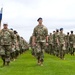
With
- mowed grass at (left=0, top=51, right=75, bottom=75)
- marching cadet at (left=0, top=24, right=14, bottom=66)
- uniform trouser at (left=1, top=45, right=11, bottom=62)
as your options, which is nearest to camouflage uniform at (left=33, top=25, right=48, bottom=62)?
mowed grass at (left=0, top=51, right=75, bottom=75)

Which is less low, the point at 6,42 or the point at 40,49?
the point at 6,42

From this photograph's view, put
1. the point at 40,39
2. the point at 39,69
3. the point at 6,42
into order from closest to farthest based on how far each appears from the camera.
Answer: the point at 39,69 < the point at 6,42 < the point at 40,39

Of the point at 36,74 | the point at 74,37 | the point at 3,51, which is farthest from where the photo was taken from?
the point at 74,37

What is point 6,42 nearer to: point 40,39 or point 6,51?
point 6,51

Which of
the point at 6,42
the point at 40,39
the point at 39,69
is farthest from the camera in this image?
the point at 40,39

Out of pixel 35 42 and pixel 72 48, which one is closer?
pixel 35 42

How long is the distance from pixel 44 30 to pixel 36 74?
517cm

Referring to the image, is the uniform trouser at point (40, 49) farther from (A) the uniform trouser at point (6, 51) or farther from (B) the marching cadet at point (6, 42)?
(A) the uniform trouser at point (6, 51)

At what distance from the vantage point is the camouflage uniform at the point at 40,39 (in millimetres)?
22047

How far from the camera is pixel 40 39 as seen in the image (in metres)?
22.1

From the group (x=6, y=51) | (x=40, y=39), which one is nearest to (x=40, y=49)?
(x=40, y=39)

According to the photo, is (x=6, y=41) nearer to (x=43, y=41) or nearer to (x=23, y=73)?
(x=43, y=41)

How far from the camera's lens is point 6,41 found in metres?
22.0

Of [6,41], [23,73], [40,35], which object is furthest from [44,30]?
[23,73]
